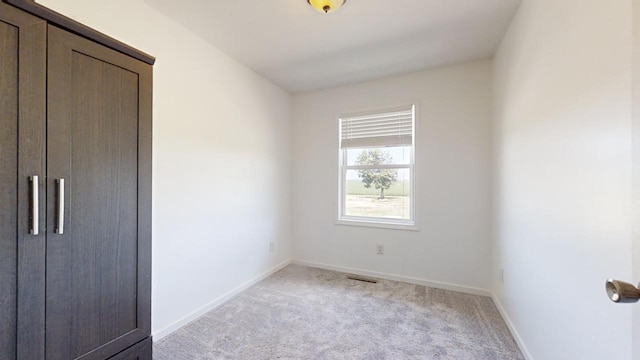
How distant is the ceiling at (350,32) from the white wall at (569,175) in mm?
378

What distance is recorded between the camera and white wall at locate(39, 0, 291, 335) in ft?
6.32

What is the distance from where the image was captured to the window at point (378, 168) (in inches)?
124

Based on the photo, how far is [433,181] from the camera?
2.95 meters

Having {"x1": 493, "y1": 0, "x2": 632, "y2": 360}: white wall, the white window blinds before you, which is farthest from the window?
{"x1": 493, "y1": 0, "x2": 632, "y2": 360}: white wall

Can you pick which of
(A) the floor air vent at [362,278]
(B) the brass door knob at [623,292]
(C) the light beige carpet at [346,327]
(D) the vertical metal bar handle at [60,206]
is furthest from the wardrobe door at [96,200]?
(A) the floor air vent at [362,278]

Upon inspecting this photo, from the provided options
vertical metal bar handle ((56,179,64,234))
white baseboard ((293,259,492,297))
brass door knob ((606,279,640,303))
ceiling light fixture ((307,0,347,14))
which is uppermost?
ceiling light fixture ((307,0,347,14))

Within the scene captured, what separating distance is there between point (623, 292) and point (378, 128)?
2.86m

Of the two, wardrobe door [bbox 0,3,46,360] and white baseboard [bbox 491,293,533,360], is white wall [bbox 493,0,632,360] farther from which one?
wardrobe door [bbox 0,3,46,360]

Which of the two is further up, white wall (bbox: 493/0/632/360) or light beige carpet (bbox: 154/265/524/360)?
white wall (bbox: 493/0/632/360)

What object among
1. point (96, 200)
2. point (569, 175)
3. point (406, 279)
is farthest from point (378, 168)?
point (96, 200)

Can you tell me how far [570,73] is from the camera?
49.4 inches

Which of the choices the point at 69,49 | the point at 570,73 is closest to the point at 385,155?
the point at 570,73

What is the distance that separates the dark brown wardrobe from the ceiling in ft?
3.37

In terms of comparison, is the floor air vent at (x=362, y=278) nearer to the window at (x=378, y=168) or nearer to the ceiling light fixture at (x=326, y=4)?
the window at (x=378, y=168)
